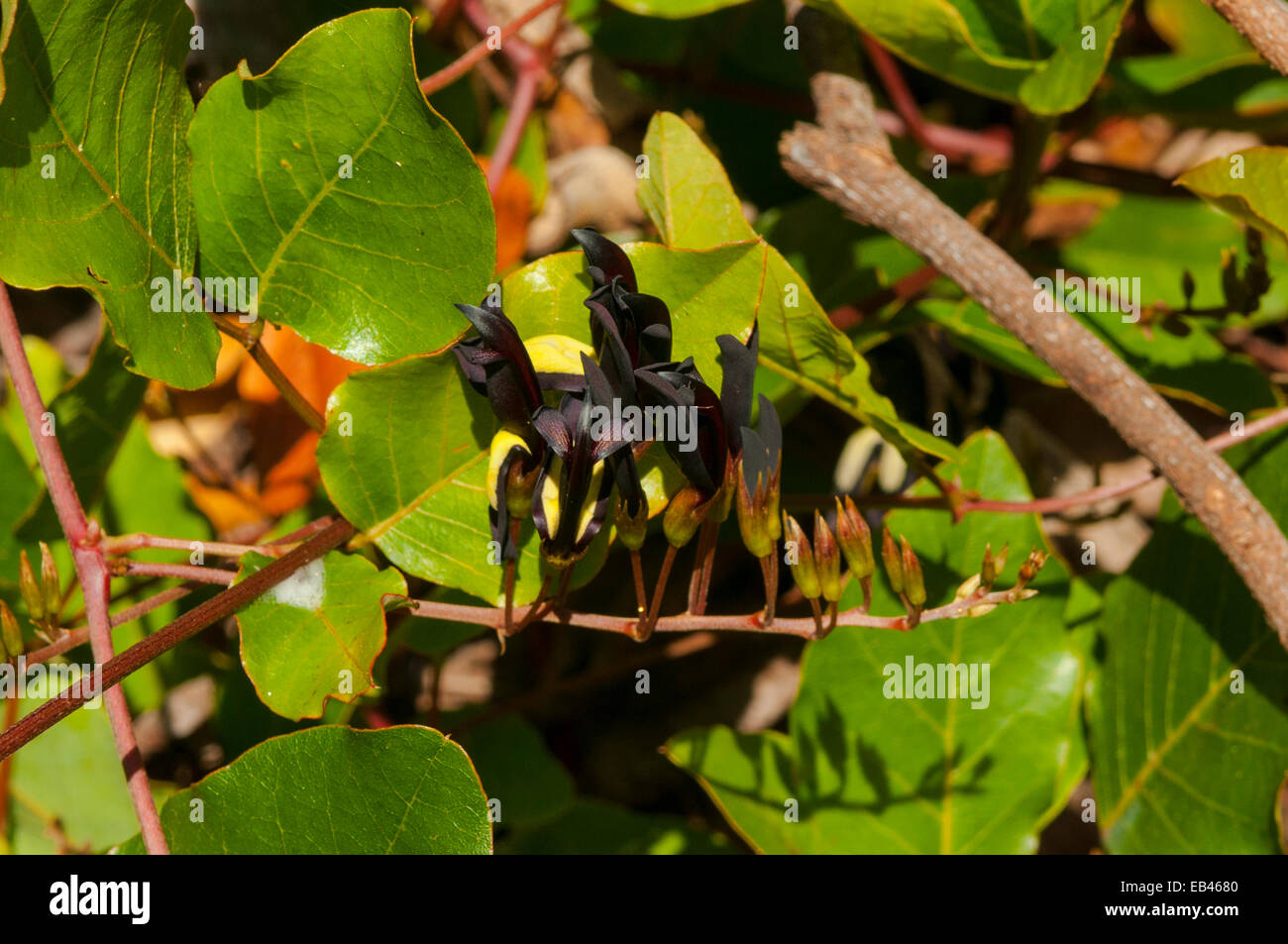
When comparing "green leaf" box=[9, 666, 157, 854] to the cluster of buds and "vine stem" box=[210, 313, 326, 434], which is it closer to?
the cluster of buds

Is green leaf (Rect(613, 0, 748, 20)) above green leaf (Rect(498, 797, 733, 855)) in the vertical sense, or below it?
above

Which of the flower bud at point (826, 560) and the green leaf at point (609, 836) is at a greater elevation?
the flower bud at point (826, 560)

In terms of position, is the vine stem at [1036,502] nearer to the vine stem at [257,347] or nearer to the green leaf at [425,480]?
the green leaf at [425,480]

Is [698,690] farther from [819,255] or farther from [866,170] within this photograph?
[866,170]

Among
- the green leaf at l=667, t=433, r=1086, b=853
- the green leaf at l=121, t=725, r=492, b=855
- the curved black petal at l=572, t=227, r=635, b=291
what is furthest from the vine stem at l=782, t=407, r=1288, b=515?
the green leaf at l=121, t=725, r=492, b=855

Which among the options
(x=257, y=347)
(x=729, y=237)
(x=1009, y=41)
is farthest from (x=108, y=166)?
(x=1009, y=41)

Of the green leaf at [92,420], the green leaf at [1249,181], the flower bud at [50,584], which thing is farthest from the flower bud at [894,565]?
the green leaf at [92,420]

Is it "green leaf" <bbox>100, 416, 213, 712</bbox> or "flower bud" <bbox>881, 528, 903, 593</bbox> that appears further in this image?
"green leaf" <bbox>100, 416, 213, 712</bbox>
